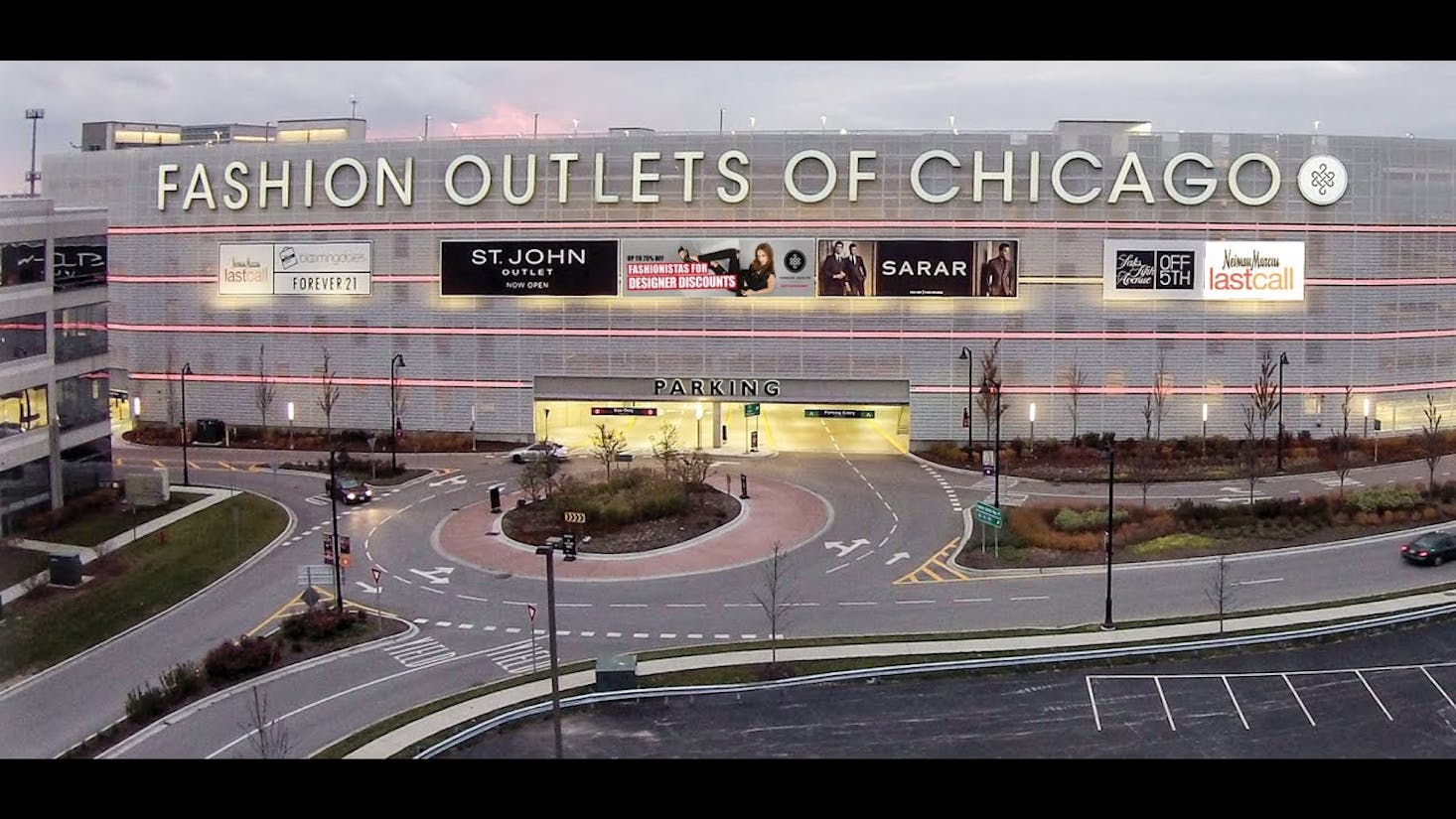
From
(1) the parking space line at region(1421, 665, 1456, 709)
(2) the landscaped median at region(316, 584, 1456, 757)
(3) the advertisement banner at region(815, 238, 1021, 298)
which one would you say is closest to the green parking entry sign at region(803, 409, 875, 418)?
(3) the advertisement banner at region(815, 238, 1021, 298)

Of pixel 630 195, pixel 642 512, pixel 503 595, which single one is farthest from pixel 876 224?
pixel 503 595

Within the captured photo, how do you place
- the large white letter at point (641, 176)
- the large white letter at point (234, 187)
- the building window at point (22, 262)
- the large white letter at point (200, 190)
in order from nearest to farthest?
the building window at point (22, 262), the large white letter at point (641, 176), the large white letter at point (234, 187), the large white letter at point (200, 190)

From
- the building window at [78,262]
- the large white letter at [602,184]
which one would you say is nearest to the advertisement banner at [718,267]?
the large white letter at [602,184]

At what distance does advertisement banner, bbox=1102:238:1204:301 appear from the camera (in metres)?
64.1

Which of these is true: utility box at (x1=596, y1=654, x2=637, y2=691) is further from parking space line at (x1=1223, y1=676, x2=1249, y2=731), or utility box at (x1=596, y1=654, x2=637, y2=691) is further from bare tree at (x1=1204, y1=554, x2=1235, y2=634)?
bare tree at (x1=1204, y1=554, x2=1235, y2=634)

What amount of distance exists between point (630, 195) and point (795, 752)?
45.7 meters

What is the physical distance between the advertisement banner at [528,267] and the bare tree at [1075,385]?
81.0ft

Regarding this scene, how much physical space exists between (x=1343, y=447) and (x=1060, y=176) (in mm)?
19492

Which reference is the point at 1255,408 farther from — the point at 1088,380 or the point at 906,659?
the point at 906,659

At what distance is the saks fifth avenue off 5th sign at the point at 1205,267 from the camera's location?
6412cm

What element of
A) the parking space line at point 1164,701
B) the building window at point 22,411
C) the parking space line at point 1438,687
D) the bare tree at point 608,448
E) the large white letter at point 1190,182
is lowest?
the parking space line at point 1164,701

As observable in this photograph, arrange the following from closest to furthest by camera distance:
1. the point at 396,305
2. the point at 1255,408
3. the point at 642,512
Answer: the point at 642,512 → the point at 1255,408 → the point at 396,305

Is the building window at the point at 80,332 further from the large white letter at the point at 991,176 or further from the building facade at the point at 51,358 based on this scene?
the large white letter at the point at 991,176

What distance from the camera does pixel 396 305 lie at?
68750mm
